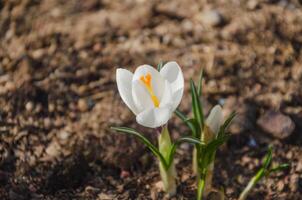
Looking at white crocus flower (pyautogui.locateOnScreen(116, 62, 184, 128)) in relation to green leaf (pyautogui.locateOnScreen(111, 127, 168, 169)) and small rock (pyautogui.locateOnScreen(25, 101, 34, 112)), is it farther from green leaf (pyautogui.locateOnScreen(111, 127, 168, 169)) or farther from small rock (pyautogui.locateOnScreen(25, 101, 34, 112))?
small rock (pyautogui.locateOnScreen(25, 101, 34, 112))

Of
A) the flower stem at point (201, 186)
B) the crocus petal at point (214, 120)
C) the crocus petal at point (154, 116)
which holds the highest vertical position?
the crocus petal at point (154, 116)

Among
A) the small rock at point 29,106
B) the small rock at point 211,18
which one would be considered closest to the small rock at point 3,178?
the small rock at point 29,106

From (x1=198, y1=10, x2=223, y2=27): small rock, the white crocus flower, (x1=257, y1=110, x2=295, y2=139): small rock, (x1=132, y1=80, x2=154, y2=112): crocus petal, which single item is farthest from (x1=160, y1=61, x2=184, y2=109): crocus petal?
(x1=198, y1=10, x2=223, y2=27): small rock

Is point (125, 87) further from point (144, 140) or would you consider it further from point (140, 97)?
point (144, 140)

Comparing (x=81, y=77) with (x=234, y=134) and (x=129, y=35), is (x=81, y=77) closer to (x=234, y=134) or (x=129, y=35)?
(x=129, y=35)

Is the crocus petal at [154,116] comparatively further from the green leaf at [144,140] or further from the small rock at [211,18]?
the small rock at [211,18]

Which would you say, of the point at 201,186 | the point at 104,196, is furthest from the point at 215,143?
the point at 104,196

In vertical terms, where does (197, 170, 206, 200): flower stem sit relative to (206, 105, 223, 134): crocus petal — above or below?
below
